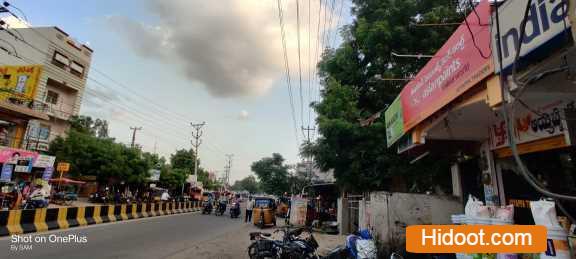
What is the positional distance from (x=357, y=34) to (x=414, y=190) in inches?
258

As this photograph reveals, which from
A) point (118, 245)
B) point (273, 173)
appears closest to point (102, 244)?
point (118, 245)

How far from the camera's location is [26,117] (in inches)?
782

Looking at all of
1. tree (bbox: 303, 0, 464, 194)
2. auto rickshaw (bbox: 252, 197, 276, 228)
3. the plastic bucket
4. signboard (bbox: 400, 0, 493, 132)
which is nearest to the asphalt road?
auto rickshaw (bbox: 252, 197, 276, 228)

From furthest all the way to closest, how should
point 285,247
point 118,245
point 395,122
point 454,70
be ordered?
1. point 118,245
2. point 285,247
3. point 395,122
4. point 454,70

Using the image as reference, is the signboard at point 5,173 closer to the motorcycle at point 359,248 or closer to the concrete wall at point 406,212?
the motorcycle at point 359,248

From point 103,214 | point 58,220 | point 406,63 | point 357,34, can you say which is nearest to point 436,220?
point 406,63

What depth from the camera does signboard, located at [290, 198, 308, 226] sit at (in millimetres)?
17609

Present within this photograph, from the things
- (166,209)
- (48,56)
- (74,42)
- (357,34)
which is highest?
(74,42)

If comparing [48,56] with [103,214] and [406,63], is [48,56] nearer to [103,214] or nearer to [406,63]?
[103,214]

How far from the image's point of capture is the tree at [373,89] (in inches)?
390

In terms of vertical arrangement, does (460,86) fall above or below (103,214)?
above

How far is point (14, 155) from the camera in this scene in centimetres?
1938

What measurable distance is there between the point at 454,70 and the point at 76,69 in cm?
3322

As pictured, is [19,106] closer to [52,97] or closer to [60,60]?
[52,97]
